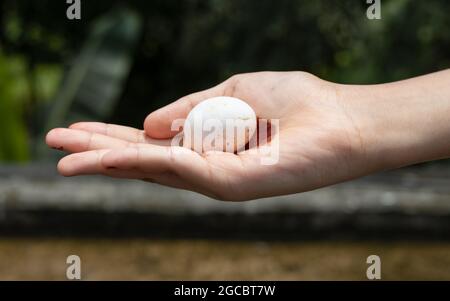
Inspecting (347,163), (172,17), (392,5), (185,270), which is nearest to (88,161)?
(347,163)

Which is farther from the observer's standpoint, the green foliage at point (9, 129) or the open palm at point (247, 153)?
the green foliage at point (9, 129)

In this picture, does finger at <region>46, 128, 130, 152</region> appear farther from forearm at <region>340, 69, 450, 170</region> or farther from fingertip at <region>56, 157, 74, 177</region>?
forearm at <region>340, 69, 450, 170</region>

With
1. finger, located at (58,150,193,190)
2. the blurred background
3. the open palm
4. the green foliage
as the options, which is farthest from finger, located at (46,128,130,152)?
the green foliage

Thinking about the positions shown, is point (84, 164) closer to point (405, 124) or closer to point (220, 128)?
point (220, 128)

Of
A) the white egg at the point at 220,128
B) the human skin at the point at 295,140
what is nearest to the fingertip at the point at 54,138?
the human skin at the point at 295,140

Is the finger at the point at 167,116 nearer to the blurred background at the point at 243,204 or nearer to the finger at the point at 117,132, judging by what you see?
the finger at the point at 117,132

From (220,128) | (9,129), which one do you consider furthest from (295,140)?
(9,129)

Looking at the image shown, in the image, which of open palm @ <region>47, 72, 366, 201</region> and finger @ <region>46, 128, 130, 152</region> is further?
finger @ <region>46, 128, 130, 152</region>
